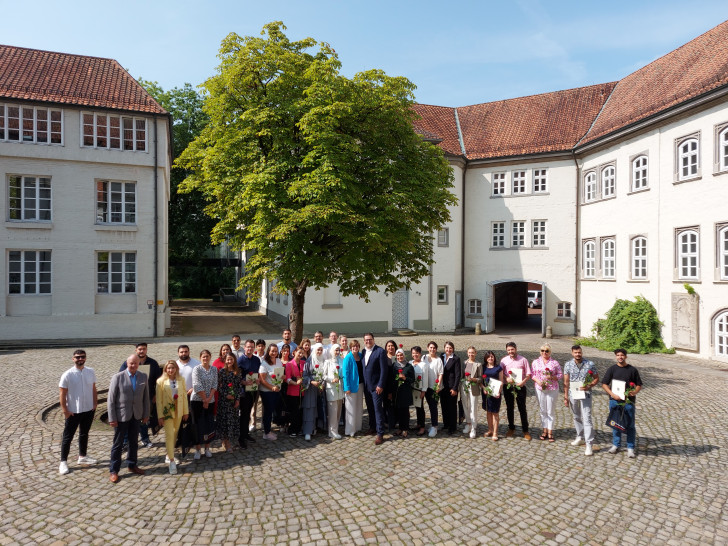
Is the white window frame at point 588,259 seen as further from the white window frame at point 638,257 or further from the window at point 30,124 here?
the window at point 30,124

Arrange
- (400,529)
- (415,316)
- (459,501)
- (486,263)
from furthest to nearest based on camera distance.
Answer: (486,263), (415,316), (459,501), (400,529)

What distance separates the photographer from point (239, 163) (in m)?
11.6

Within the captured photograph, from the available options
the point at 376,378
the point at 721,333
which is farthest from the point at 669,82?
the point at 376,378

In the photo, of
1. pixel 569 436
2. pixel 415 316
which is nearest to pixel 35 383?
pixel 569 436

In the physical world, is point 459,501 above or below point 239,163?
below

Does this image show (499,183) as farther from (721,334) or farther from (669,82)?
(721,334)

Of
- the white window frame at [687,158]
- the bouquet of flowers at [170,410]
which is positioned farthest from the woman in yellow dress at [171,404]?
the white window frame at [687,158]

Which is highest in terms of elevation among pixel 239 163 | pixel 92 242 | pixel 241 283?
pixel 239 163

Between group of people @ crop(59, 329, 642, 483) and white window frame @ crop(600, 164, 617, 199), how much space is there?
16.5 metres

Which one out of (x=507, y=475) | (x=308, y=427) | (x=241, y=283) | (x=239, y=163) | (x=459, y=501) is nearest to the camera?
(x=459, y=501)

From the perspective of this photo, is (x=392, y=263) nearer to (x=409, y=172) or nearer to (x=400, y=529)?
(x=409, y=172)

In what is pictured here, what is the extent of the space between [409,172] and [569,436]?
6.85 metres

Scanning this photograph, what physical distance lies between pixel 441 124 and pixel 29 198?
21.0m

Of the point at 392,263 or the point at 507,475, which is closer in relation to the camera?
the point at 507,475
